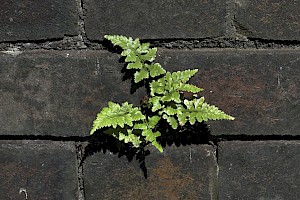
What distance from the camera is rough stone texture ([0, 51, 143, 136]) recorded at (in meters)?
1.50

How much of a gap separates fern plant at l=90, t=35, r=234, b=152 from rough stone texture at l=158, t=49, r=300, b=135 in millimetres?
48

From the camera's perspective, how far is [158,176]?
62.8 inches

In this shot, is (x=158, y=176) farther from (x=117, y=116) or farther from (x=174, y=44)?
(x=174, y=44)

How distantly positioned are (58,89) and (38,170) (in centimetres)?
29

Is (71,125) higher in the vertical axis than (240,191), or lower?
higher

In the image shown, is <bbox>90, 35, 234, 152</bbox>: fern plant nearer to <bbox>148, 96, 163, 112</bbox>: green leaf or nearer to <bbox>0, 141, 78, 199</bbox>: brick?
<bbox>148, 96, 163, 112</bbox>: green leaf

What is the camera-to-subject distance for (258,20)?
4.78 feet

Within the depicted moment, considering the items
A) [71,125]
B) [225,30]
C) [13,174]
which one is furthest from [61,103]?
[225,30]

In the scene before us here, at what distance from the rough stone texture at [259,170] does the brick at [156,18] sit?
38 cm

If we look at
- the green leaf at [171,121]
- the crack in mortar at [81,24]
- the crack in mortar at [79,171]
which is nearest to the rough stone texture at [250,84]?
the green leaf at [171,121]

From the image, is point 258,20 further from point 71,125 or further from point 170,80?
point 71,125

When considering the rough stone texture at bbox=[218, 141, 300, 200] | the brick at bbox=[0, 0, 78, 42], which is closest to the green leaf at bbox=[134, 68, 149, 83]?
the brick at bbox=[0, 0, 78, 42]

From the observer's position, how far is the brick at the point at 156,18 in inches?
57.1

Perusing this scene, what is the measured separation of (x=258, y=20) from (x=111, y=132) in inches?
22.2
